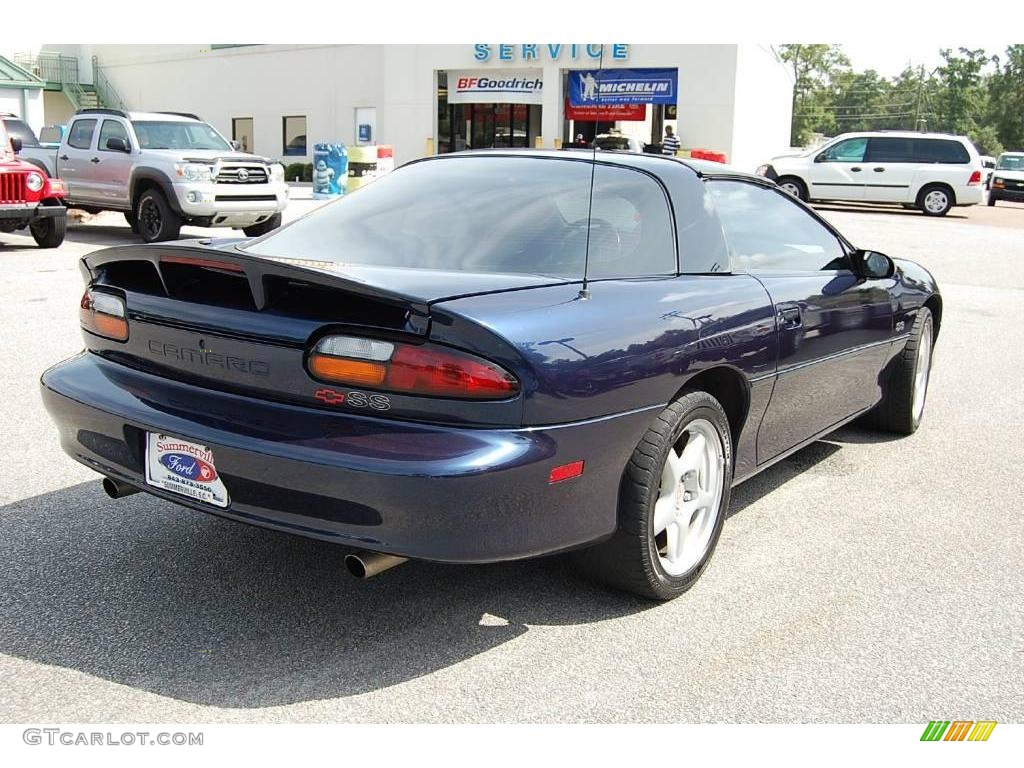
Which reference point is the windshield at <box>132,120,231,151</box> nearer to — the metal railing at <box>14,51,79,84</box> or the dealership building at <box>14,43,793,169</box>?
the dealership building at <box>14,43,793,169</box>

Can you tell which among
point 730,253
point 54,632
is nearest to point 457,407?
point 54,632

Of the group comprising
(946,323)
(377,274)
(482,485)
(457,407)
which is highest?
(377,274)

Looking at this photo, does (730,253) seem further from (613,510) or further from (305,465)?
(305,465)

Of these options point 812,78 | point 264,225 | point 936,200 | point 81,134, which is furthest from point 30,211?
point 812,78

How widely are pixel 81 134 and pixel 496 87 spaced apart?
924 inches

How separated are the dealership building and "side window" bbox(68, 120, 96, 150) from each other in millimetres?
20395

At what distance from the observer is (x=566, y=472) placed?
303 centimetres

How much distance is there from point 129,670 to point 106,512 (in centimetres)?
137

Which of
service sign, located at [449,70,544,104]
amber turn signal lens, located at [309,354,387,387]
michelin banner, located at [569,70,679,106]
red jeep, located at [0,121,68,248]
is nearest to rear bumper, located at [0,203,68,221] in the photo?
red jeep, located at [0,121,68,248]

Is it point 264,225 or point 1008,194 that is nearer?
point 264,225

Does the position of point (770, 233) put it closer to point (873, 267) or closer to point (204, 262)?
point (873, 267)

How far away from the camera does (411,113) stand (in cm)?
3859

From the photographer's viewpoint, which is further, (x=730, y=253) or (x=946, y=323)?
(x=946, y=323)

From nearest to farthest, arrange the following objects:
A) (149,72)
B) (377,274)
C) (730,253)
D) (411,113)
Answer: (377,274) → (730,253) → (411,113) → (149,72)
